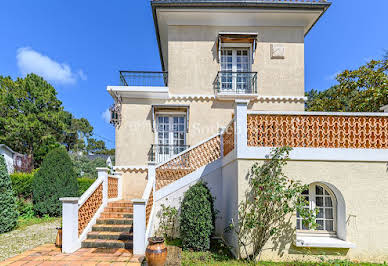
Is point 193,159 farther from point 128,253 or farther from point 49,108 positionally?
point 49,108

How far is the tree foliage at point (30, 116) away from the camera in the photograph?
20609mm

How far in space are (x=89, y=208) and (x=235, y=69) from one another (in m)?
8.46

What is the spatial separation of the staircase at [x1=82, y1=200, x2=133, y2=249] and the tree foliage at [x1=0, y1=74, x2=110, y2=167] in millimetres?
18313

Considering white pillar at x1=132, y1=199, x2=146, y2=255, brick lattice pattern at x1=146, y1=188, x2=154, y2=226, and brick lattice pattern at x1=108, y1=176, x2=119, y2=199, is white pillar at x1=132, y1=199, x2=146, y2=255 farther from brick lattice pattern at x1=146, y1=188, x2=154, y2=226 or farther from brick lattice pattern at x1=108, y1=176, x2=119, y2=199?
brick lattice pattern at x1=108, y1=176, x2=119, y2=199

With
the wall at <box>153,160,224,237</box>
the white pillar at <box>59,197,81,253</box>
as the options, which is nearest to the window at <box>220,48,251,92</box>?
the wall at <box>153,160,224,237</box>

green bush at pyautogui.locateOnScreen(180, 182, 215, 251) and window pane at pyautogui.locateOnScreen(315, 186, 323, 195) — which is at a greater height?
window pane at pyautogui.locateOnScreen(315, 186, 323, 195)

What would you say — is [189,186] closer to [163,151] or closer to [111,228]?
[111,228]

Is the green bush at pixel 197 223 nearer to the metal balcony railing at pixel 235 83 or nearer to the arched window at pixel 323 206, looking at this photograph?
the arched window at pixel 323 206

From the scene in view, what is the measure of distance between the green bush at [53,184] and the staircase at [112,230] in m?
4.67

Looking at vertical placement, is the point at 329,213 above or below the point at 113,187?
below

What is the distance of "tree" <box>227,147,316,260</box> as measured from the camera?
5.23 meters

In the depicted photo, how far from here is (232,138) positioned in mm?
6359

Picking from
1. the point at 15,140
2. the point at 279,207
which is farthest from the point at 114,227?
the point at 15,140

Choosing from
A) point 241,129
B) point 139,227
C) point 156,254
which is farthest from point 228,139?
point 156,254
